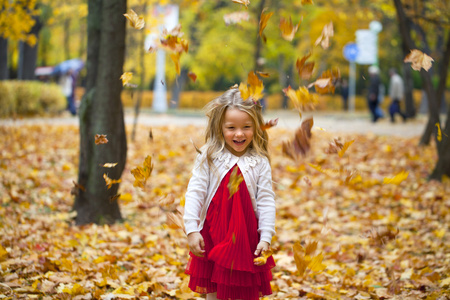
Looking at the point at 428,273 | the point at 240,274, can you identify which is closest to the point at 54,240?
the point at 240,274

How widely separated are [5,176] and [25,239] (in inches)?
115

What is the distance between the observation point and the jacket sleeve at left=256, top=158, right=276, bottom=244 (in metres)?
2.66

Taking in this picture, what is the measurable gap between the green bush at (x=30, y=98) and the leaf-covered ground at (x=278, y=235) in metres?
5.68

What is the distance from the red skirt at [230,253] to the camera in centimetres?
257

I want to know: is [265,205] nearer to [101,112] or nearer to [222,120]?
[222,120]

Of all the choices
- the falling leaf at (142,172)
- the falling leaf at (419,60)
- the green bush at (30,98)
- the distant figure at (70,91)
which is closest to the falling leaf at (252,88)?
the falling leaf at (142,172)

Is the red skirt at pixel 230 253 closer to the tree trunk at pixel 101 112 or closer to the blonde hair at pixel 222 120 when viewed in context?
the blonde hair at pixel 222 120

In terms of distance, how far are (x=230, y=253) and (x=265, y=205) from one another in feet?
1.13

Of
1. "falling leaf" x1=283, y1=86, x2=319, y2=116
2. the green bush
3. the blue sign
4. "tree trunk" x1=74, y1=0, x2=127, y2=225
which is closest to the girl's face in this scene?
"falling leaf" x1=283, y1=86, x2=319, y2=116

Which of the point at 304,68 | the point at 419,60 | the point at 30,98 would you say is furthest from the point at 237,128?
the point at 30,98

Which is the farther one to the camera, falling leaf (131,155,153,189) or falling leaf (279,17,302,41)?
falling leaf (131,155,153,189)

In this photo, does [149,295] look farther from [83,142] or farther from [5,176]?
[5,176]

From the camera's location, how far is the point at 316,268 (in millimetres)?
3043

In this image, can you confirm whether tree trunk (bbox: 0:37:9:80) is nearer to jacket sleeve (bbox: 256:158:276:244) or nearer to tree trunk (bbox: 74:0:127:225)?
tree trunk (bbox: 74:0:127:225)
